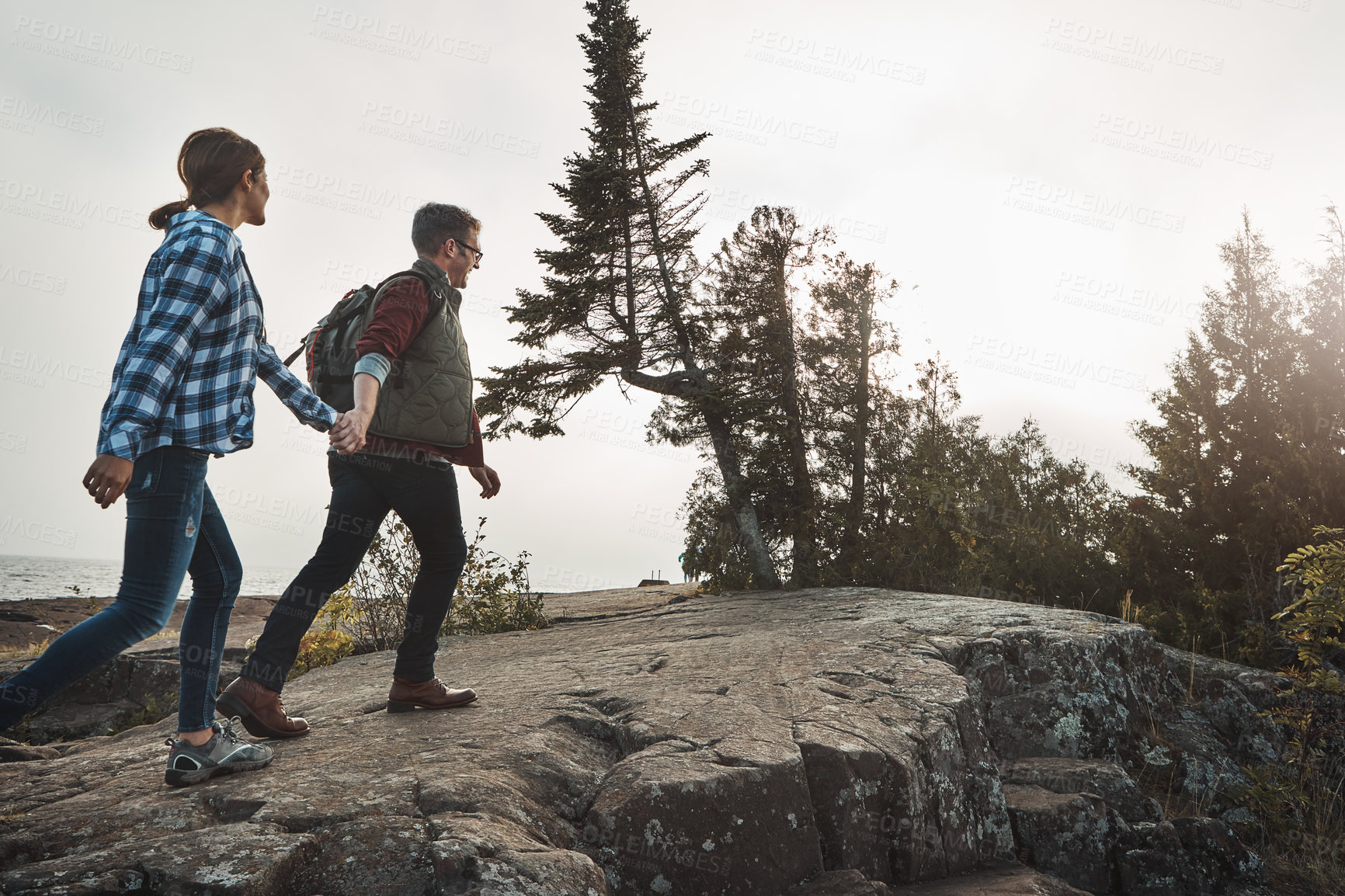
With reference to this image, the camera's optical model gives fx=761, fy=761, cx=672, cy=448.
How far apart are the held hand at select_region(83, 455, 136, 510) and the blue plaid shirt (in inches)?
1.1

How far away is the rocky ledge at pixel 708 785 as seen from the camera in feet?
6.65

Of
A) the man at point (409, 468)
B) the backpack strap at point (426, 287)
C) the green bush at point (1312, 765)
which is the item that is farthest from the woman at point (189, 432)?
the green bush at point (1312, 765)

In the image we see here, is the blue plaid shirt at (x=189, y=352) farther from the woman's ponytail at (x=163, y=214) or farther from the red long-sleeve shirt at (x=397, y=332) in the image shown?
the red long-sleeve shirt at (x=397, y=332)

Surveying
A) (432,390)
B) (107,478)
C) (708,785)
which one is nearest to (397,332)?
(432,390)

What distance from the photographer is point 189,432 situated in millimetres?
2561

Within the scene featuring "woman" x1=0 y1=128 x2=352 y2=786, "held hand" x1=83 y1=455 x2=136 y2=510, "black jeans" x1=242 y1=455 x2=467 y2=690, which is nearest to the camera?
A: "held hand" x1=83 y1=455 x2=136 y2=510

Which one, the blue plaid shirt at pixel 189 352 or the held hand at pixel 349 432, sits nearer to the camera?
the blue plaid shirt at pixel 189 352

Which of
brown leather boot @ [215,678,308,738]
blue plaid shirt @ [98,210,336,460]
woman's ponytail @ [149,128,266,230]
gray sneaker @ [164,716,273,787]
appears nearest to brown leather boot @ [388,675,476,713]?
brown leather boot @ [215,678,308,738]

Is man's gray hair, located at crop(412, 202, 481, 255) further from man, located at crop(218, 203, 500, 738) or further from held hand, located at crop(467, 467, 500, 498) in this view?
held hand, located at crop(467, 467, 500, 498)

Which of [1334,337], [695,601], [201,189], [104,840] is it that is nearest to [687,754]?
[104,840]

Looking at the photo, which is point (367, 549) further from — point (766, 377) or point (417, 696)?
point (766, 377)

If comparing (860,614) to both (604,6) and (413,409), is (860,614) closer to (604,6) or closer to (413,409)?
(413,409)

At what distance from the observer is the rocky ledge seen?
6.65ft

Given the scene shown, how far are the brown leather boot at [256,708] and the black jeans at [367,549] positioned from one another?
4 cm
